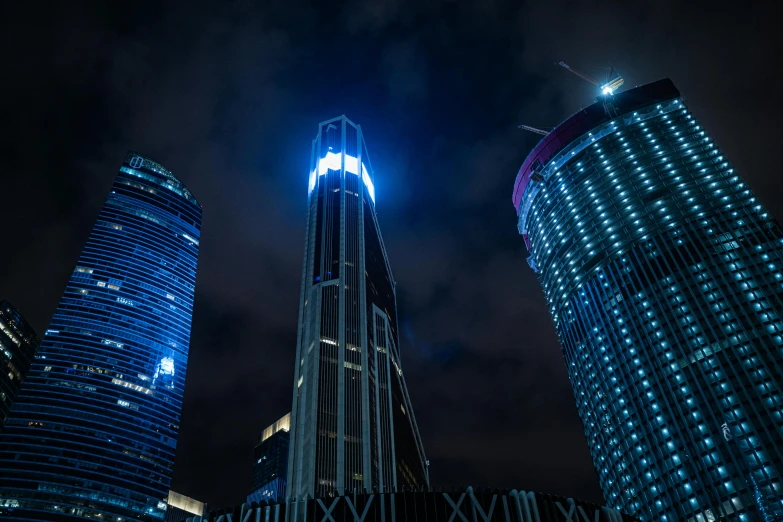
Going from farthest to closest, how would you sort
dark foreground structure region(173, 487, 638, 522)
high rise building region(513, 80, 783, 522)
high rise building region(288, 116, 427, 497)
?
1. high rise building region(288, 116, 427, 497)
2. high rise building region(513, 80, 783, 522)
3. dark foreground structure region(173, 487, 638, 522)

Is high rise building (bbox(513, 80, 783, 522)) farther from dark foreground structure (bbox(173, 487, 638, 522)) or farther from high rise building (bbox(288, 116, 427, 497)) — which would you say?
dark foreground structure (bbox(173, 487, 638, 522))

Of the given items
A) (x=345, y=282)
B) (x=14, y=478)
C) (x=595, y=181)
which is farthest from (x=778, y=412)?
(x=14, y=478)

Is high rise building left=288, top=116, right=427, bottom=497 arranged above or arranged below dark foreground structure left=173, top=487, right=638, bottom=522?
above

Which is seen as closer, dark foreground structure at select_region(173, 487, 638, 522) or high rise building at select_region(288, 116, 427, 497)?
dark foreground structure at select_region(173, 487, 638, 522)

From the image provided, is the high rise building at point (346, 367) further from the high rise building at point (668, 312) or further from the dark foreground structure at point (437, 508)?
the dark foreground structure at point (437, 508)

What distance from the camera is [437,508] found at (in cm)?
6088

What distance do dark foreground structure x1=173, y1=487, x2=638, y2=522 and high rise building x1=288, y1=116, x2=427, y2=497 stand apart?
211ft

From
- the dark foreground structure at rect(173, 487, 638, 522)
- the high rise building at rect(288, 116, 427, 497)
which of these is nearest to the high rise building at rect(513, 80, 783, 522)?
the high rise building at rect(288, 116, 427, 497)

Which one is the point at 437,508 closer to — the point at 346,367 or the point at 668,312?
the point at 346,367

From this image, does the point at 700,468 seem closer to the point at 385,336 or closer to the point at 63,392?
the point at 385,336

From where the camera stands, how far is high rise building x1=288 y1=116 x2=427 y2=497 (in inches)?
5162

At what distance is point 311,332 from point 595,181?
101418 mm

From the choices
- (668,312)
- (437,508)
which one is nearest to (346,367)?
(668,312)

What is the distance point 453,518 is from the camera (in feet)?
197
